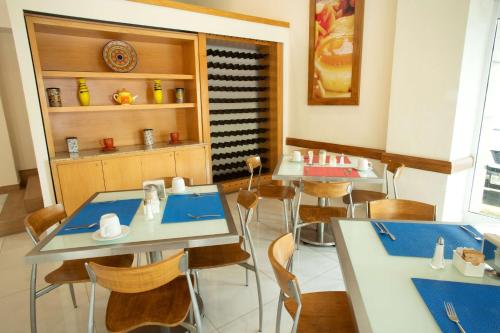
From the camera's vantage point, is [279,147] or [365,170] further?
[279,147]

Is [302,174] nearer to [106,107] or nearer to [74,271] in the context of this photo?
[74,271]

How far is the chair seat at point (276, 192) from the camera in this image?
311cm

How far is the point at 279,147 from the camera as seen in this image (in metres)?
4.76

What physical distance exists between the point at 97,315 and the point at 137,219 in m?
0.88

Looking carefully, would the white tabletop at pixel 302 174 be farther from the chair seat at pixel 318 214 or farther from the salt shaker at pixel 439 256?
the salt shaker at pixel 439 256

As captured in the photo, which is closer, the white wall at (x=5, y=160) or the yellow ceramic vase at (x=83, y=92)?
the yellow ceramic vase at (x=83, y=92)

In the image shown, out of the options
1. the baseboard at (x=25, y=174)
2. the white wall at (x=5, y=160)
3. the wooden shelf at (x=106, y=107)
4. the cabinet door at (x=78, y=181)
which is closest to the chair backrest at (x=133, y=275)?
the cabinet door at (x=78, y=181)

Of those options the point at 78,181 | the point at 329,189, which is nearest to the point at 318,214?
the point at 329,189

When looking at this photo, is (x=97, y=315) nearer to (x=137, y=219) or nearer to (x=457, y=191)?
(x=137, y=219)

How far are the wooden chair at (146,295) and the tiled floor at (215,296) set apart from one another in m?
0.54

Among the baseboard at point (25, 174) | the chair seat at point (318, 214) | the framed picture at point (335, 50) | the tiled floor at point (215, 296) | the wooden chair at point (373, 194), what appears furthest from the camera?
the baseboard at point (25, 174)

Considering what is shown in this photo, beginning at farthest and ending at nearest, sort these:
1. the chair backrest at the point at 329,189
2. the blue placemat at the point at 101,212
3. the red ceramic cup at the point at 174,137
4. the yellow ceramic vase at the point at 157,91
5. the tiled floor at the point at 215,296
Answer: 1. the red ceramic cup at the point at 174,137
2. the yellow ceramic vase at the point at 157,91
3. the chair backrest at the point at 329,189
4. the tiled floor at the point at 215,296
5. the blue placemat at the point at 101,212

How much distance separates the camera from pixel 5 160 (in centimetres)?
437

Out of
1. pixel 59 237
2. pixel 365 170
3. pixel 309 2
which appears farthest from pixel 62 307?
pixel 309 2
